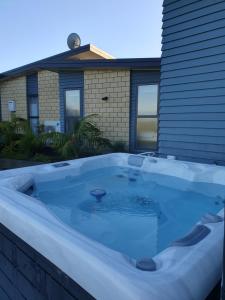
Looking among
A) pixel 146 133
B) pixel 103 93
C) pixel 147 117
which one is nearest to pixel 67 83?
pixel 103 93

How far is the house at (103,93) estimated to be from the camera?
6.07 m

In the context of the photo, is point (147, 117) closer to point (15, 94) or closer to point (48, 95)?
point (48, 95)

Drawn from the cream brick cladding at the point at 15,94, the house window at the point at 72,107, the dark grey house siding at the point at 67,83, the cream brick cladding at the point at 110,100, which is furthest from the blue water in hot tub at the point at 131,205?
the cream brick cladding at the point at 15,94

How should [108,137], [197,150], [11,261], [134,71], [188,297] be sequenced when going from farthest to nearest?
[108,137] < [134,71] < [197,150] < [11,261] < [188,297]

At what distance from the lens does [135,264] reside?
1.16 m

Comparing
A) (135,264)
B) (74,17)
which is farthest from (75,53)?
(135,264)

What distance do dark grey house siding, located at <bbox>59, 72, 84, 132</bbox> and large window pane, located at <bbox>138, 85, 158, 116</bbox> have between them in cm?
178

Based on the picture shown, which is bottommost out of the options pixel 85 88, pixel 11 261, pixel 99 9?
pixel 11 261

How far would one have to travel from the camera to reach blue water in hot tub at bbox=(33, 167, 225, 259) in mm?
2286

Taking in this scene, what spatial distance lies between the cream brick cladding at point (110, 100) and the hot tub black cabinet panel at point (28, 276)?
4.79 m

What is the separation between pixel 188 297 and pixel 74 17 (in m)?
9.22

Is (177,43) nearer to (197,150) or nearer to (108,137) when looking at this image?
(197,150)

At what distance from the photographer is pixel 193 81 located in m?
3.70

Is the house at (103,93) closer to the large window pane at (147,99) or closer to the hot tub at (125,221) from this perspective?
the large window pane at (147,99)
